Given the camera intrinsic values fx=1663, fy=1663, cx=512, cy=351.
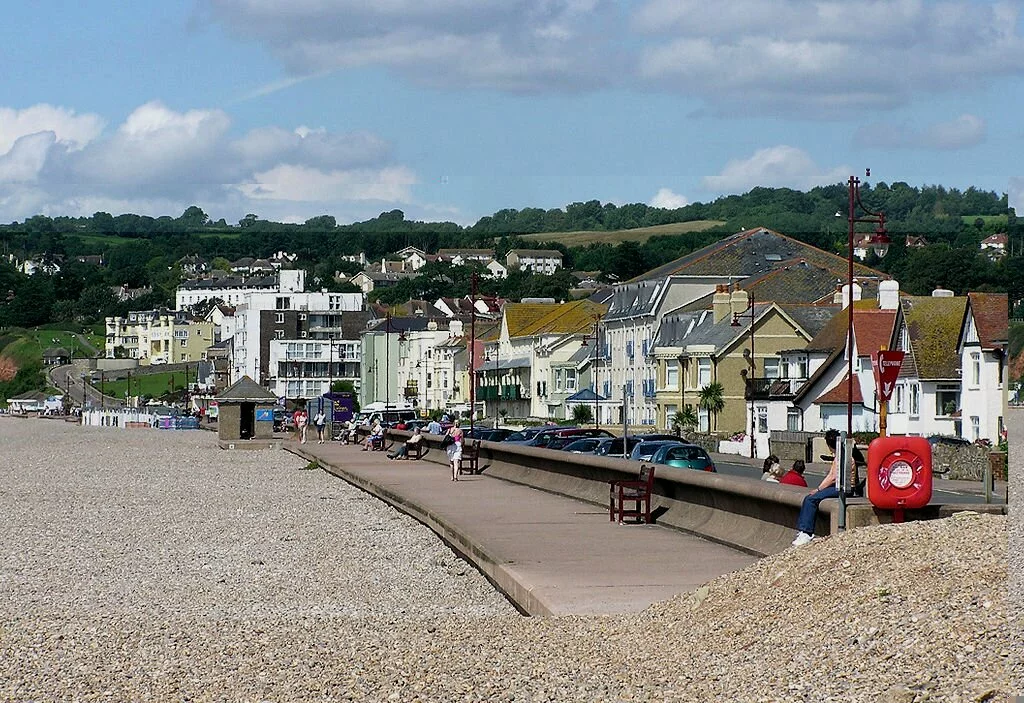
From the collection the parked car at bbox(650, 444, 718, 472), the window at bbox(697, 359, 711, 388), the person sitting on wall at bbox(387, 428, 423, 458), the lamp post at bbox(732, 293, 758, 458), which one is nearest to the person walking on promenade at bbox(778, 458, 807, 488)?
the parked car at bbox(650, 444, 718, 472)

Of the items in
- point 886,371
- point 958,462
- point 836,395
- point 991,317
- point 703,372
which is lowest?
point 958,462

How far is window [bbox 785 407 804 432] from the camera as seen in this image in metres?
76.2

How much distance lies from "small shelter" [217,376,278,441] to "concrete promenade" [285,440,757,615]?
51.2 meters

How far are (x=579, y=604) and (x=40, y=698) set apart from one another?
5217 mm

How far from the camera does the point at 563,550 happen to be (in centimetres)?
2016

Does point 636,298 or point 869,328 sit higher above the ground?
point 636,298

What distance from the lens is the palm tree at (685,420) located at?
284ft

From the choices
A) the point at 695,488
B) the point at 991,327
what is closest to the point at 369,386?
the point at 695,488

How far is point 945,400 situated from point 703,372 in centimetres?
4679

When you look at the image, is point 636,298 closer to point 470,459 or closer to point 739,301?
point 739,301

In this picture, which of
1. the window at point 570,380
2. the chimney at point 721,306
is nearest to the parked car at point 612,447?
the chimney at point 721,306

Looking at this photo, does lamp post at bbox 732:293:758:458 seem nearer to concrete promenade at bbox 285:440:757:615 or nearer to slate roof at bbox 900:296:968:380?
slate roof at bbox 900:296:968:380

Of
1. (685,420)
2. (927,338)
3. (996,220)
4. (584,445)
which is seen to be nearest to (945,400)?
(927,338)

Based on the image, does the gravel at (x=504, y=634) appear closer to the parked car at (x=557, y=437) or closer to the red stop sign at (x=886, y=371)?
the red stop sign at (x=886, y=371)
